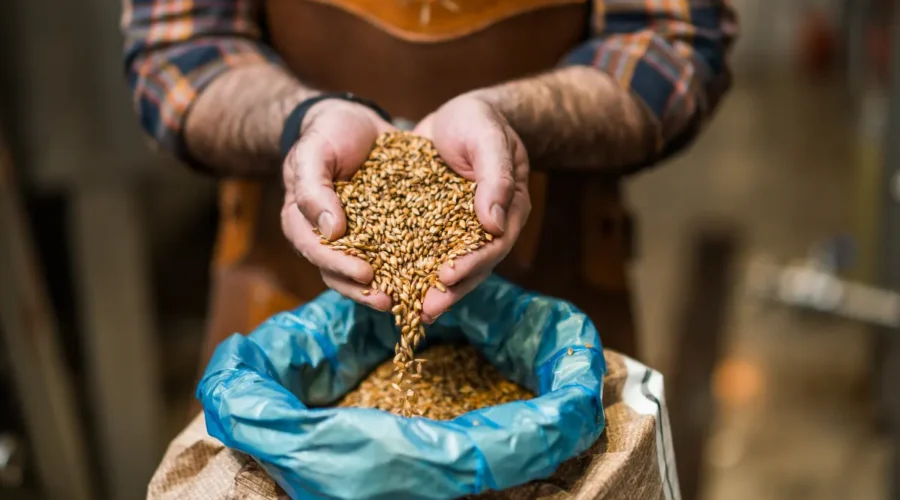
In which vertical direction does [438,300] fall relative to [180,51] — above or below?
below

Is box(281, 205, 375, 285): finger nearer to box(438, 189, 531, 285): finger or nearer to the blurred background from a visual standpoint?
box(438, 189, 531, 285): finger

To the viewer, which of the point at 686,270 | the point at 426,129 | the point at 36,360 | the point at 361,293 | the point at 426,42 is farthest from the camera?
the point at 686,270

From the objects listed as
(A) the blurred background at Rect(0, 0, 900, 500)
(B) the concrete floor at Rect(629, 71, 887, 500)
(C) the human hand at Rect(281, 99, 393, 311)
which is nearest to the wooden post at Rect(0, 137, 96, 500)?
(A) the blurred background at Rect(0, 0, 900, 500)

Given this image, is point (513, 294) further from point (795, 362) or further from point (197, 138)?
point (795, 362)

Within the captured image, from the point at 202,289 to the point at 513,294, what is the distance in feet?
6.86

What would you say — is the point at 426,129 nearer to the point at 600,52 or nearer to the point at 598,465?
the point at 600,52

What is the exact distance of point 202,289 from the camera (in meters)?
2.75

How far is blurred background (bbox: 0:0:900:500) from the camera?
1.75 m

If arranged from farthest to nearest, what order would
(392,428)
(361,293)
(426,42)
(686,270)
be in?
(686,270) < (426,42) < (361,293) < (392,428)

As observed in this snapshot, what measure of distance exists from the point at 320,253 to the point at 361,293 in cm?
5

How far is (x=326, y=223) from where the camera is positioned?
749mm

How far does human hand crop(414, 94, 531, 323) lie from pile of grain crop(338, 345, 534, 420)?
0.31ft

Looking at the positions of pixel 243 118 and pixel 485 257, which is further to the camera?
pixel 243 118

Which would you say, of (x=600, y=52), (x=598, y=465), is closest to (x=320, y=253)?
(x=598, y=465)
